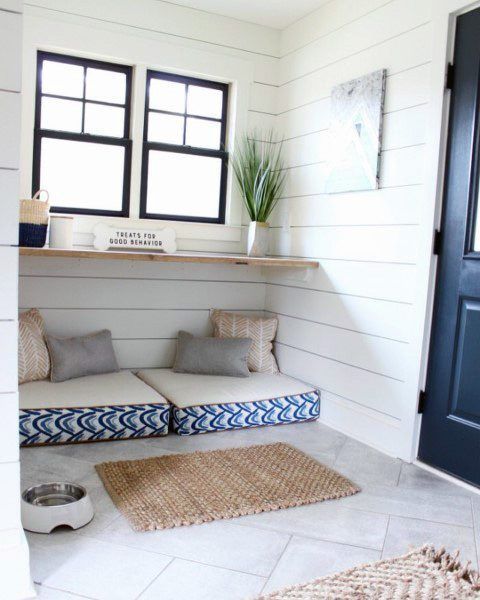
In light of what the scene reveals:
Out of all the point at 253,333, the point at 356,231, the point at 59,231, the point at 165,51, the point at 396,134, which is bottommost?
the point at 253,333

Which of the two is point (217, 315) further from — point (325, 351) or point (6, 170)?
point (6, 170)

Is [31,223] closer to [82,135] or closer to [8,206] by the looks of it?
[82,135]

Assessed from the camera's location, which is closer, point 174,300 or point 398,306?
point 398,306

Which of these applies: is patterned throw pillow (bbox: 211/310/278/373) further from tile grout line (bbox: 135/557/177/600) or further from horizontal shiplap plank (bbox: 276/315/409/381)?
tile grout line (bbox: 135/557/177/600)

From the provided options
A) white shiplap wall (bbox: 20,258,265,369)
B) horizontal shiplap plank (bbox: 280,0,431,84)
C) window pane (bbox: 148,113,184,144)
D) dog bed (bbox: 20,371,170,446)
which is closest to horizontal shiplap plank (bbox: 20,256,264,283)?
white shiplap wall (bbox: 20,258,265,369)

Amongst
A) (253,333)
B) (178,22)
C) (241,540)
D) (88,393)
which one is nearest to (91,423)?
(88,393)

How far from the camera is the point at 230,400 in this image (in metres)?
3.58

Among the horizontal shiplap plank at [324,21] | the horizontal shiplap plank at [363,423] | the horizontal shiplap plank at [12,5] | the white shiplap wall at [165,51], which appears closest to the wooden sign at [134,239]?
the white shiplap wall at [165,51]

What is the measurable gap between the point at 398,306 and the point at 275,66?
6.85 ft

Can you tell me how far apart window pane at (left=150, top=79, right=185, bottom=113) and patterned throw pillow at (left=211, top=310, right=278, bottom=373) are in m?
1.40

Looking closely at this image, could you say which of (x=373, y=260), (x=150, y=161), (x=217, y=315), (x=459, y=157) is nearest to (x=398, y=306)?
(x=373, y=260)

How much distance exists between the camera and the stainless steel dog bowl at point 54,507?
2252 millimetres

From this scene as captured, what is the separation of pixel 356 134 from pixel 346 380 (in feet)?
4.67

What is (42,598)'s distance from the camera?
1883 mm
